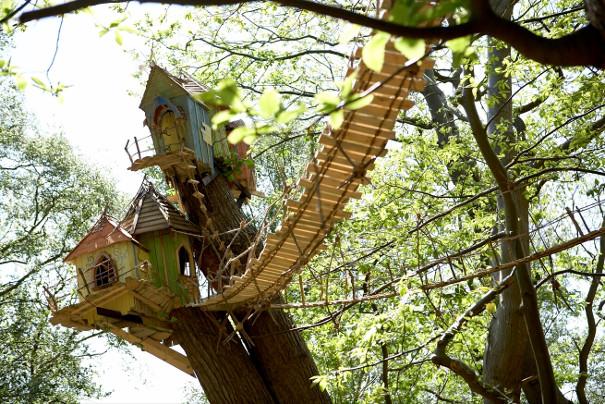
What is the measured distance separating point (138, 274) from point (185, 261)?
1.56 ft

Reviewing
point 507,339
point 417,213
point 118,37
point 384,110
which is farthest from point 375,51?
point 507,339

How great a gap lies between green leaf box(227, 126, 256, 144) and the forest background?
0.9 inches

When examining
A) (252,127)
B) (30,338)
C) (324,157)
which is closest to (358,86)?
(324,157)

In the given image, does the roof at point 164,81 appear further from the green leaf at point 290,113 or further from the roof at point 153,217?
the green leaf at point 290,113

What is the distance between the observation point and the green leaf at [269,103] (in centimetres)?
155

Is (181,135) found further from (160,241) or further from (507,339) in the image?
(507,339)

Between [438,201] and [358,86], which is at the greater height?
[438,201]

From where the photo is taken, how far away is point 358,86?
9.65 ft

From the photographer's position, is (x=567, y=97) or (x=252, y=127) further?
(x=567, y=97)

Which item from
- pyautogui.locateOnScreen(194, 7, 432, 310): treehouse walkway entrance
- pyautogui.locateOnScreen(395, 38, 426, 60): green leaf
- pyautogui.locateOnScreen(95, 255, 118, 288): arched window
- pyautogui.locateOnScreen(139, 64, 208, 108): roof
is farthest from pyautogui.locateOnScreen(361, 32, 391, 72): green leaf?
pyautogui.locateOnScreen(139, 64, 208, 108): roof

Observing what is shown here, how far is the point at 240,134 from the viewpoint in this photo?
1729 millimetres

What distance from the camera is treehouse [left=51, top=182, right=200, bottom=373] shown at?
19.2 feet

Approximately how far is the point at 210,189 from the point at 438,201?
2.65 m

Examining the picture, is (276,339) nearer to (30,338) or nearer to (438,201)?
(438,201)
